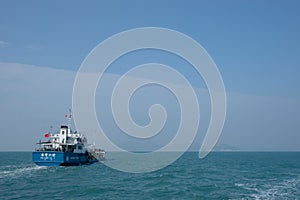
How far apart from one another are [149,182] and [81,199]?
1501cm

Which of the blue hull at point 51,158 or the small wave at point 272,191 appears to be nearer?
the small wave at point 272,191

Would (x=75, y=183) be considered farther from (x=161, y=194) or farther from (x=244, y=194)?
(x=244, y=194)

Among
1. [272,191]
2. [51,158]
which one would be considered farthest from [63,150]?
[272,191]

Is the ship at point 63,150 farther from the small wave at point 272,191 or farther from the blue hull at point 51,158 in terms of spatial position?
the small wave at point 272,191

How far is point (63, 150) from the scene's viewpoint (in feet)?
242

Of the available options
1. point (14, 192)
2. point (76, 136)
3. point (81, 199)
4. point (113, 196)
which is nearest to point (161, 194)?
point (113, 196)

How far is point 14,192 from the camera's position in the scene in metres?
39.2

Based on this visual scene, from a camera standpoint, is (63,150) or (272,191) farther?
(63,150)

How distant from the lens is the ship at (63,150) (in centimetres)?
6831

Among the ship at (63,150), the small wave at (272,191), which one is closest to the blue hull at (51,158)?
the ship at (63,150)

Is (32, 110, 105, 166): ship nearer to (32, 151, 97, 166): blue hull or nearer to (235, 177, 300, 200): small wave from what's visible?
(32, 151, 97, 166): blue hull

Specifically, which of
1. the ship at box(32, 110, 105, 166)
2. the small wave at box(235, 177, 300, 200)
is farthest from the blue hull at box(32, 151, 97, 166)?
the small wave at box(235, 177, 300, 200)

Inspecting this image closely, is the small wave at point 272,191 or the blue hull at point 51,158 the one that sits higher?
the blue hull at point 51,158

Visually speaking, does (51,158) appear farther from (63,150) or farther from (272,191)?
(272,191)
